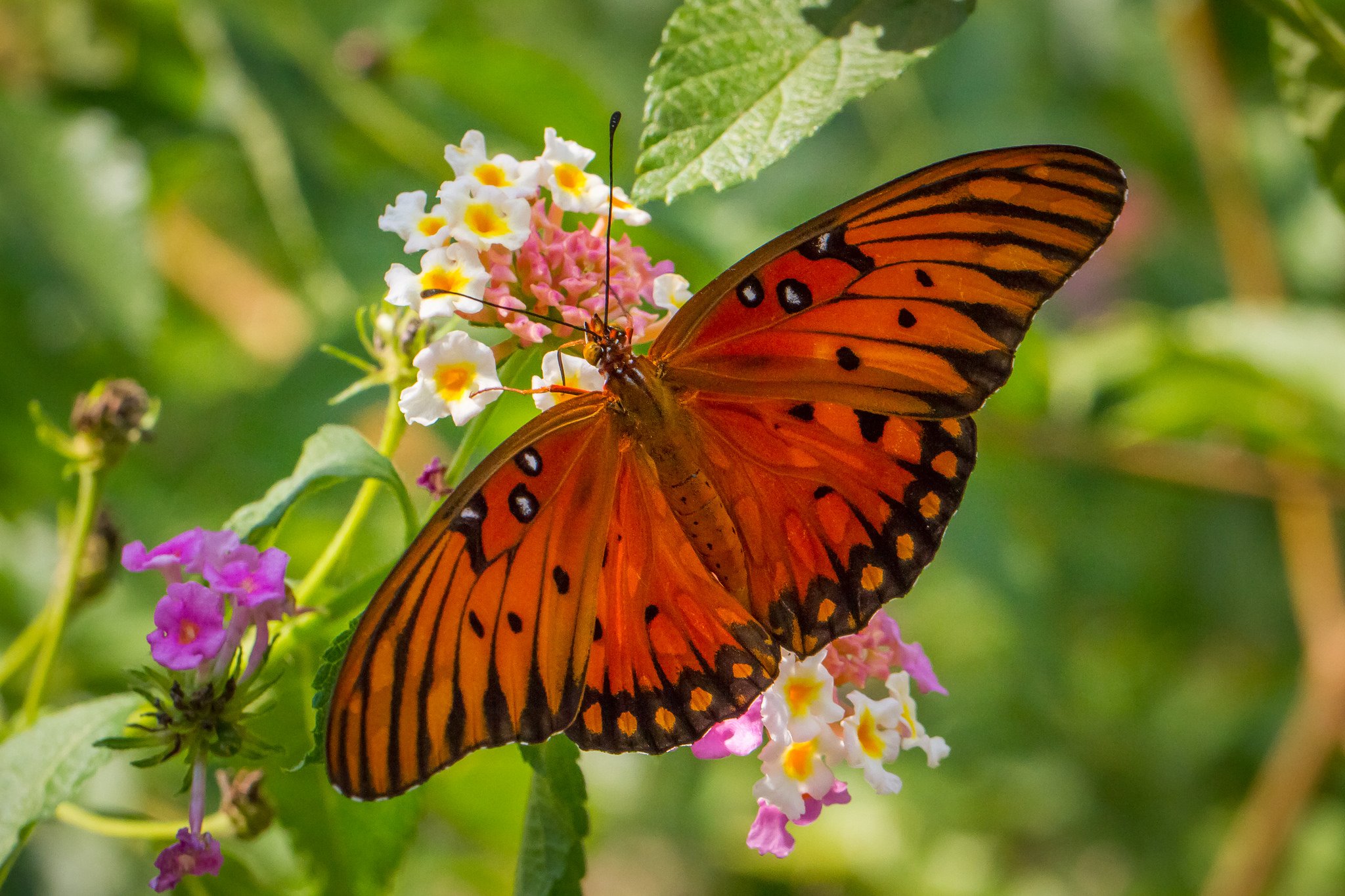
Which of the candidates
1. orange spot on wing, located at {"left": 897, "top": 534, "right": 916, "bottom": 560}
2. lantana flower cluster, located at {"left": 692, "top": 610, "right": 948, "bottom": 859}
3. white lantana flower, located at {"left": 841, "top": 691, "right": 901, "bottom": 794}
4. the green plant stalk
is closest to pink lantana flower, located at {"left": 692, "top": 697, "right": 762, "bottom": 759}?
lantana flower cluster, located at {"left": 692, "top": 610, "right": 948, "bottom": 859}

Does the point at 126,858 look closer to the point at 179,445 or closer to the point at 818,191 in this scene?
the point at 179,445

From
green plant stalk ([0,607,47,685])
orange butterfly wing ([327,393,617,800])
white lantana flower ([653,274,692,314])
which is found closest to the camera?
orange butterfly wing ([327,393,617,800])

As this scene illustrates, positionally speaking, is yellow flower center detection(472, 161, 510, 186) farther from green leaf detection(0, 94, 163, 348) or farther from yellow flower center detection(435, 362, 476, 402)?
green leaf detection(0, 94, 163, 348)

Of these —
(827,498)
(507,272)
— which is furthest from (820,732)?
(507,272)

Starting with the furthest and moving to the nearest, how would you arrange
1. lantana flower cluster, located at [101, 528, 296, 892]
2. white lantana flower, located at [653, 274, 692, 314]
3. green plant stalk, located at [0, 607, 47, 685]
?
1. green plant stalk, located at [0, 607, 47, 685]
2. white lantana flower, located at [653, 274, 692, 314]
3. lantana flower cluster, located at [101, 528, 296, 892]

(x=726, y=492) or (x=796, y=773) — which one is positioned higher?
(x=726, y=492)

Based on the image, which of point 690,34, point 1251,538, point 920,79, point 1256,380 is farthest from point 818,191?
point 690,34

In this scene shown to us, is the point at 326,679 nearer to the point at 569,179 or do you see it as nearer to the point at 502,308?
the point at 502,308
